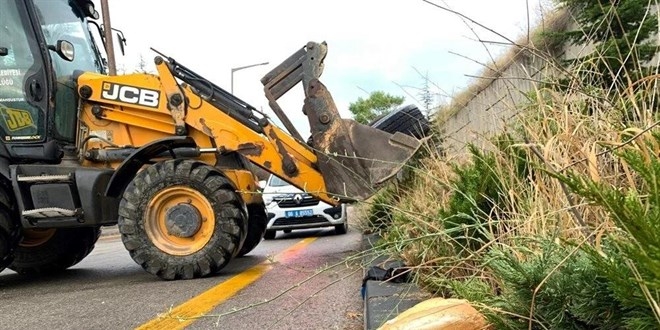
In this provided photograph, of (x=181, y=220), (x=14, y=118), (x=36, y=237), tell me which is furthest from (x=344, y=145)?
(x=36, y=237)

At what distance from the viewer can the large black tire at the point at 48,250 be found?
20.1ft

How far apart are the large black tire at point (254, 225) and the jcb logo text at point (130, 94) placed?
5.38 ft

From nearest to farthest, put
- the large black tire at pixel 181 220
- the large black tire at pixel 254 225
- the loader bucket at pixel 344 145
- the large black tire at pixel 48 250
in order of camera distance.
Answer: the large black tire at pixel 181 220
the loader bucket at pixel 344 145
the large black tire at pixel 48 250
the large black tire at pixel 254 225

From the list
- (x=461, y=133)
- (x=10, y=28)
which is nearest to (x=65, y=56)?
(x=10, y=28)

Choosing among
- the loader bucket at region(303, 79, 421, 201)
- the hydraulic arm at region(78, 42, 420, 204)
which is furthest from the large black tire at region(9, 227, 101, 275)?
the loader bucket at region(303, 79, 421, 201)

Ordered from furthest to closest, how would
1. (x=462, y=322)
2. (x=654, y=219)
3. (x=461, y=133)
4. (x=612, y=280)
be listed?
(x=461, y=133), (x=462, y=322), (x=612, y=280), (x=654, y=219)

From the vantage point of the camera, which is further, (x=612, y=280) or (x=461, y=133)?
(x=461, y=133)

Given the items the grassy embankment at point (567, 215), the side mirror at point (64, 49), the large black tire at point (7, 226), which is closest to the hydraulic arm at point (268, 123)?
the side mirror at point (64, 49)

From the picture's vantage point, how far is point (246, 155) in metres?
5.32

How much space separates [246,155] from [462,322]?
12.8 feet

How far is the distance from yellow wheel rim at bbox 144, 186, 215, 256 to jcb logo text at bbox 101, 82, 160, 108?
38.9 inches

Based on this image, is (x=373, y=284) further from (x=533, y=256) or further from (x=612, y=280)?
(x=612, y=280)

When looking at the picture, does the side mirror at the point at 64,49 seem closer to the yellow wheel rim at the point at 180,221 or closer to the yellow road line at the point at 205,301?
the yellow wheel rim at the point at 180,221

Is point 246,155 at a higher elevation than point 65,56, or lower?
lower
